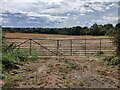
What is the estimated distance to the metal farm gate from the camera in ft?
46.5

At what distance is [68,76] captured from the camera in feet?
29.3

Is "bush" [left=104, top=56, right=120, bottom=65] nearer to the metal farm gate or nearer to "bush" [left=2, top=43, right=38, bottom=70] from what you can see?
the metal farm gate

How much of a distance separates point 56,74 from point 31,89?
186cm

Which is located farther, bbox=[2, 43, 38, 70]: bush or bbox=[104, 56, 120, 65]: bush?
bbox=[104, 56, 120, 65]: bush

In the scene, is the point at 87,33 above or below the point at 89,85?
above

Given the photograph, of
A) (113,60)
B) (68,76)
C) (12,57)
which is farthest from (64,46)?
(68,76)

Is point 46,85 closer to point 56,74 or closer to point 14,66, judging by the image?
point 56,74

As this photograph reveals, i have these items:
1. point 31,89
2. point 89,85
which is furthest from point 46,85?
point 89,85

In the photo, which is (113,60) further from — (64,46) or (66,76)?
(64,46)

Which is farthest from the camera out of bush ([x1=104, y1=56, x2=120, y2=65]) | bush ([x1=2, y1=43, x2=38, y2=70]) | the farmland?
bush ([x1=104, y1=56, x2=120, y2=65])

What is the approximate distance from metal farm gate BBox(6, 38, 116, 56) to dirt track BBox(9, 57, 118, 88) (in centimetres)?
350

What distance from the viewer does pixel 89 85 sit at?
311 inches

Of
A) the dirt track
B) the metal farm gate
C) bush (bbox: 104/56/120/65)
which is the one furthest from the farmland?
the metal farm gate

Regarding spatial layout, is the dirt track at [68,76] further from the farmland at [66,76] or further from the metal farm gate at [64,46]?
the metal farm gate at [64,46]
